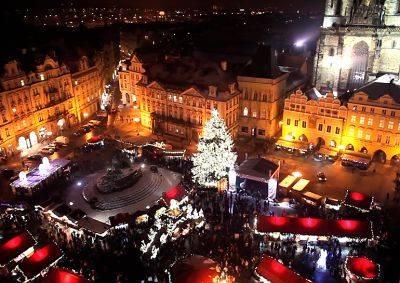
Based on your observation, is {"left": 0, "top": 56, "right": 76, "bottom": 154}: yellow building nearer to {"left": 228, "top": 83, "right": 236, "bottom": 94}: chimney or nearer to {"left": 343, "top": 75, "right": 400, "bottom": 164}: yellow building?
{"left": 228, "top": 83, "right": 236, "bottom": 94}: chimney

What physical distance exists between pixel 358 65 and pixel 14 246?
56977mm

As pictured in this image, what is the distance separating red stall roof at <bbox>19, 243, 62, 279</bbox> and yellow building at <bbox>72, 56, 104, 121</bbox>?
40.1 metres

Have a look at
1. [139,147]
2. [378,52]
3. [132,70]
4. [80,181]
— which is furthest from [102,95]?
[378,52]

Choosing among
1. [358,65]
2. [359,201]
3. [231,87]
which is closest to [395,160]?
[359,201]

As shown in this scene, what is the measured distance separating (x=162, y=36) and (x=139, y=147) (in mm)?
57943

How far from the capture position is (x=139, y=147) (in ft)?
177

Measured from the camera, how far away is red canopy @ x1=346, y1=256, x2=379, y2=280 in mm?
27906

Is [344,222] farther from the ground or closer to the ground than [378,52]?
closer to the ground

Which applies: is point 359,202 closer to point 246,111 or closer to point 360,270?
point 360,270

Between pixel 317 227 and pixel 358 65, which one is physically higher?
pixel 358 65

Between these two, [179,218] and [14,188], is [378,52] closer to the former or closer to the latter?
[179,218]

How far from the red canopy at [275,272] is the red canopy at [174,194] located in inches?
499

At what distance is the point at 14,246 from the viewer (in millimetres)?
→ 31906

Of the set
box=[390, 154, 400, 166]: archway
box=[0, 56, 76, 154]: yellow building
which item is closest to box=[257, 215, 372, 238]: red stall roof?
box=[390, 154, 400, 166]: archway
